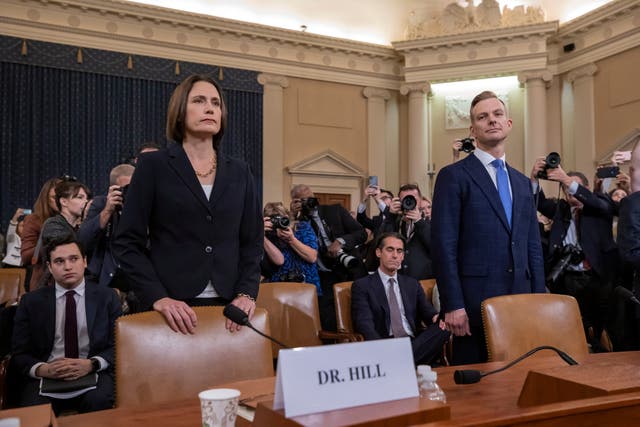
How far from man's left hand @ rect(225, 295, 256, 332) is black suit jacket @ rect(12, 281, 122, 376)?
103cm

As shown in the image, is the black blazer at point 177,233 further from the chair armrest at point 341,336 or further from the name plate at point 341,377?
the chair armrest at point 341,336

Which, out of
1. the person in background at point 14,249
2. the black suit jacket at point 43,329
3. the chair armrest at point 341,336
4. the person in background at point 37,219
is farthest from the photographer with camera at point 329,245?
the person in background at point 14,249

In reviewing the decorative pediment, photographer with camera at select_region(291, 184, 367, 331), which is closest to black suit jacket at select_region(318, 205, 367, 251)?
photographer with camera at select_region(291, 184, 367, 331)

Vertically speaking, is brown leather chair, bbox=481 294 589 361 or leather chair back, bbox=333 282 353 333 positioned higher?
brown leather chair, bbox=481 294 589 361

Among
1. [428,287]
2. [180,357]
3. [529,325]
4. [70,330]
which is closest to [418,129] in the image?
[428,287]

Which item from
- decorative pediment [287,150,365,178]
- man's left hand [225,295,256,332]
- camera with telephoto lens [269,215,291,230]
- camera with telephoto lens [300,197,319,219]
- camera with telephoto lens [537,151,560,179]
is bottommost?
man's left hand [225,295,256,332]

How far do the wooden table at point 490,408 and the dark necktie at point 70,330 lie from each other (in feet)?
4.59

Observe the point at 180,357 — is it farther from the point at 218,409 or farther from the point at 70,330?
the point at 70,330

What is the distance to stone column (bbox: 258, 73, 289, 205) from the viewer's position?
11.4 m

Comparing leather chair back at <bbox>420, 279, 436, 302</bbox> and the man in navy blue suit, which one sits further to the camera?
leather chair back at <bbox>420, 279, 436, 302</bbox>

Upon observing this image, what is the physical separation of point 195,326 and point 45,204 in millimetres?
2304

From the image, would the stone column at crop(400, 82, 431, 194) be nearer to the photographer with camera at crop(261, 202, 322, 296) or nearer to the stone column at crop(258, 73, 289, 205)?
the stone column at crop(258, 73, 289, 205)

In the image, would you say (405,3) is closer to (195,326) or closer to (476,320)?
(476,320)

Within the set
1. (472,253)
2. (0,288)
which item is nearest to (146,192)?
(472,253)
